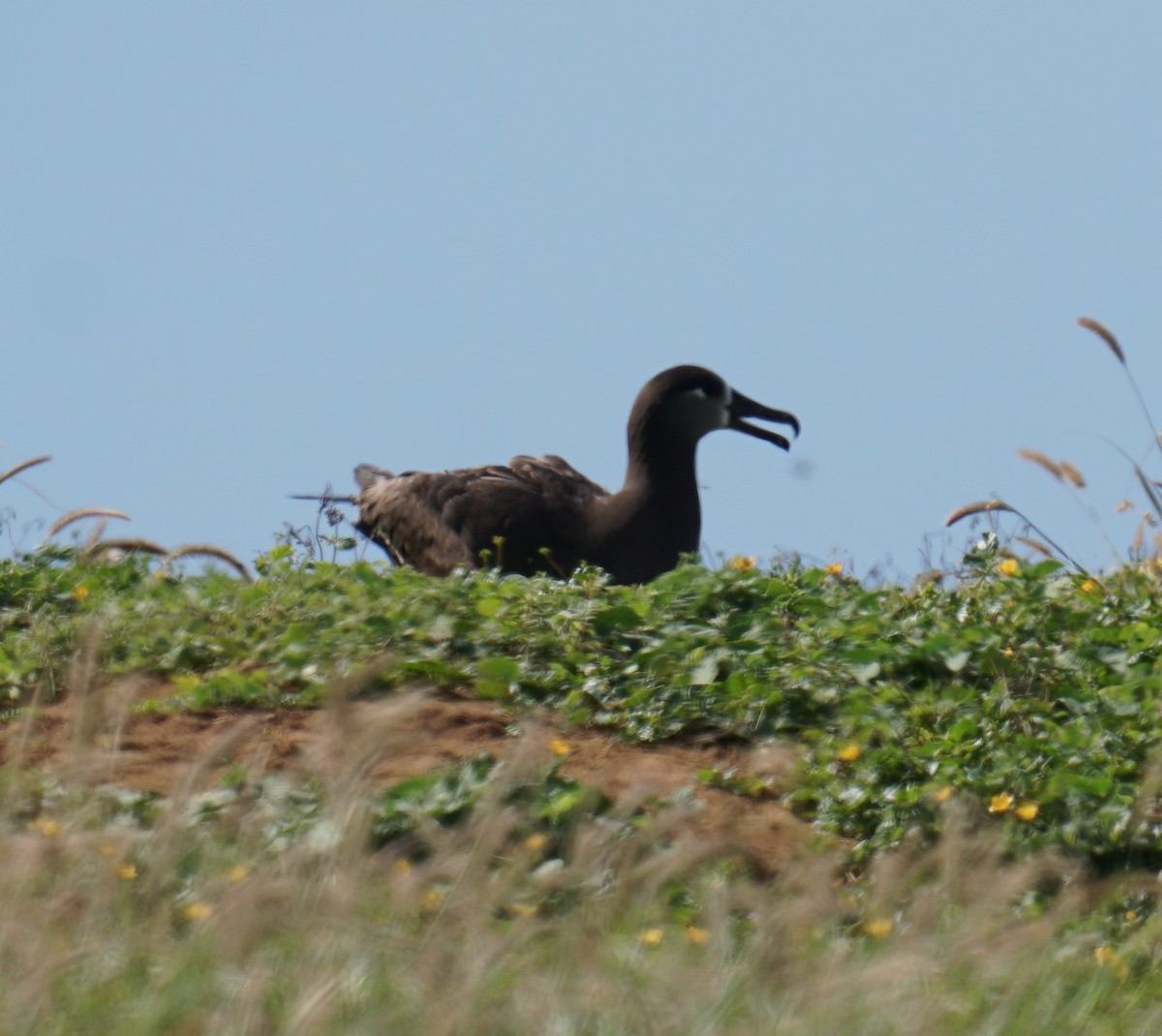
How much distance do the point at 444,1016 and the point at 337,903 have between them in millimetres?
432

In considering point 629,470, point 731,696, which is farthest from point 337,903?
point 629,470

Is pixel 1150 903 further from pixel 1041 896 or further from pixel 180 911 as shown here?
pixel 180 911

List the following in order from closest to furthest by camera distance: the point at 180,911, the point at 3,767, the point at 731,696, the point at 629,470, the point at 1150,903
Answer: the point at 180,911 → the point at 1150,903 → the point at 3,767 → the point at 731,696 → the point at 629,470

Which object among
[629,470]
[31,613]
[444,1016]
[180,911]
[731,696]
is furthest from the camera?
[629,470]

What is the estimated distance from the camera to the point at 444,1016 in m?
2.99

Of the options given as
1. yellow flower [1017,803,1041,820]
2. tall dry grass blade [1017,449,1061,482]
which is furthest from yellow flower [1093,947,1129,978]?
tall dry grass blade [1017,449,1061,482]

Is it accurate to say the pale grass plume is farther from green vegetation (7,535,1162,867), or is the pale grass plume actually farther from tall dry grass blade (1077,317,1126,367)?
tall dry grass blade (1077,317,1126,367)

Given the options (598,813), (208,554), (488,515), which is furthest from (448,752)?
(488,515)

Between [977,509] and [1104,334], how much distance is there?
0.94m

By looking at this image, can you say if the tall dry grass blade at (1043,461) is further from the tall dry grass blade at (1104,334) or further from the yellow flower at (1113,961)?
the yellow flower at (1113,961)

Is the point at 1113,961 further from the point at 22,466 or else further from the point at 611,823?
the point at 22,466

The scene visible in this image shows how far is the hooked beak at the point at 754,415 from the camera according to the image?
12117 mm

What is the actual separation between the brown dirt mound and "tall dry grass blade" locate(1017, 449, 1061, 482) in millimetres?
2643

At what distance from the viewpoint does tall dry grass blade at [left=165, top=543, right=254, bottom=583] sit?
810 centimetres
